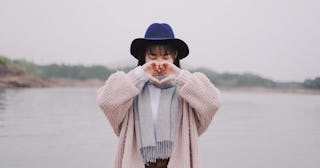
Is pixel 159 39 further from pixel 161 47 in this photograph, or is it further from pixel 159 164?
pixel 159 164

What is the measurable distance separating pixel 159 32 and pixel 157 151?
49 centimetres

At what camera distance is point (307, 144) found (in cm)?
669

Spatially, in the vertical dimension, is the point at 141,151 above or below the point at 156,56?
below

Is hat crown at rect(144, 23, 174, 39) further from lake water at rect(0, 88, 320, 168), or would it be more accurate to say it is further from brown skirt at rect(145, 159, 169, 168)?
lake water at rect(0, 88, 320, 168)

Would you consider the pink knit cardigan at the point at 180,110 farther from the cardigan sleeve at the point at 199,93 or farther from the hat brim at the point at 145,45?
the hat brim at the point at 145,45

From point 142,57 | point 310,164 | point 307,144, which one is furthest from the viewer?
point 307,144

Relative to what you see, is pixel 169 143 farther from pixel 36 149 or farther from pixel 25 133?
pixel 25 133

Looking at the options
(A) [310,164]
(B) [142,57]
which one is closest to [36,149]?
(A) [310,164]

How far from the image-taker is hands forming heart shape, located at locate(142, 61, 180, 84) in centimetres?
166

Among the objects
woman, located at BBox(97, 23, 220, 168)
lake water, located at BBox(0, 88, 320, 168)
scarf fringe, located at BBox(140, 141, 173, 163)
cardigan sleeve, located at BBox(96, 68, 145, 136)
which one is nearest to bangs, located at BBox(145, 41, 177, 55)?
woman, located at BBox(97, 23, 220, 168)

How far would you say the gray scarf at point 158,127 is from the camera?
165 centimetres

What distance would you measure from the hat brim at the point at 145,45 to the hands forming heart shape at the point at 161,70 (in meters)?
0.11

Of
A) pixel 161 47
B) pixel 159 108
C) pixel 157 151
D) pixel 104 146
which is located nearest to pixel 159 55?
pixel 161 47

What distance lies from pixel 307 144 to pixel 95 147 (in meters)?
3.41
